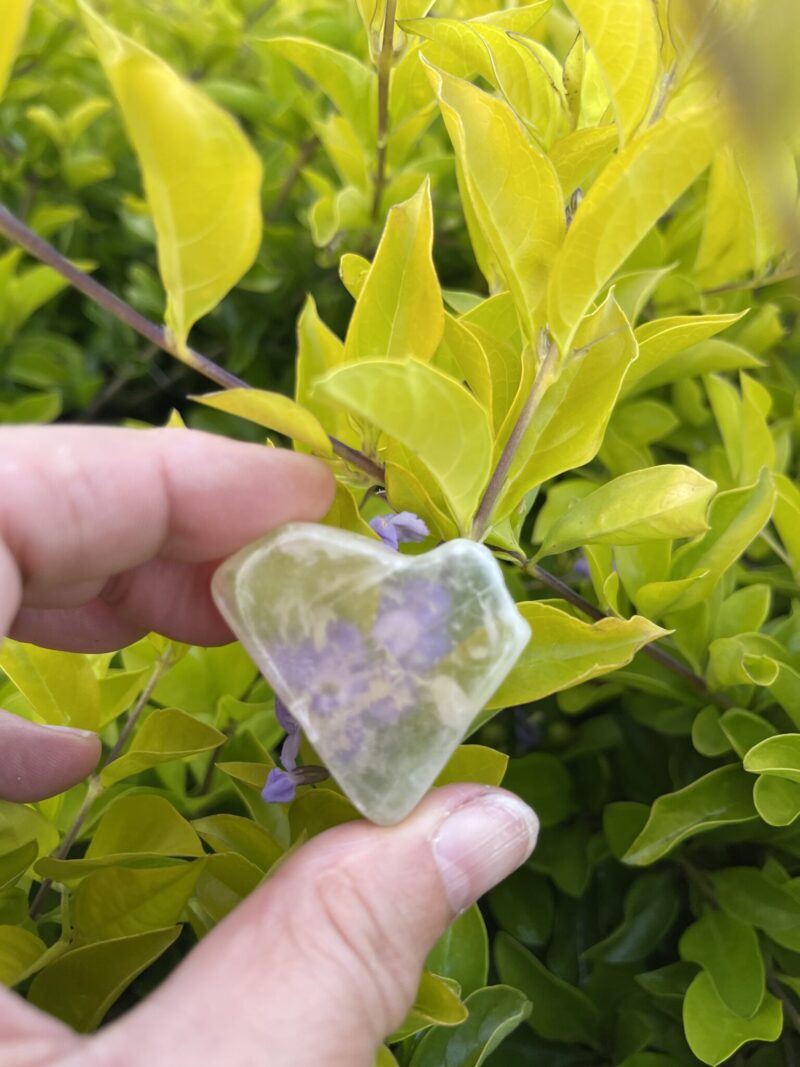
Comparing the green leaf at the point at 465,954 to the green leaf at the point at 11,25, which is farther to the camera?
the green leaf at the point at 465,954

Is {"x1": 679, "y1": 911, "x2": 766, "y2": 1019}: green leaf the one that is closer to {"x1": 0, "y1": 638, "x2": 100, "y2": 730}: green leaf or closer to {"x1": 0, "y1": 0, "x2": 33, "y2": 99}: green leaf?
{"x1": 0, "y1": 638, "x2": 100, "y2": 730}: green leaf

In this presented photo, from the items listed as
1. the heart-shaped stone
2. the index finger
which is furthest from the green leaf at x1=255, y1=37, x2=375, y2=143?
the heart-shaped stone

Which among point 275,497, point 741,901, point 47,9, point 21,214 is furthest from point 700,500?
point 47,9

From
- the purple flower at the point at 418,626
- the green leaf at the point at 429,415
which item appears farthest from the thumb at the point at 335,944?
the green leaf at the point at 429,415

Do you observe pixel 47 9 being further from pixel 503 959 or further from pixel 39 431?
pixel 503 959

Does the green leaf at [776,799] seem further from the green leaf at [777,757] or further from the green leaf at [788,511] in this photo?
the green leaf at [788,511]

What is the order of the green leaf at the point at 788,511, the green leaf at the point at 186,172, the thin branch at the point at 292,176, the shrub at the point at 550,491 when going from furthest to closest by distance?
1. the thin branch at the point at 292,176
2. the green leaf at the point at 788,511
3. the shrub at the point at 550,491
4. the green leaf at the point at 186,172

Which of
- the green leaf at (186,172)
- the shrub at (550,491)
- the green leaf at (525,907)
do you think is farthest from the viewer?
the green leaf at (525,907)
